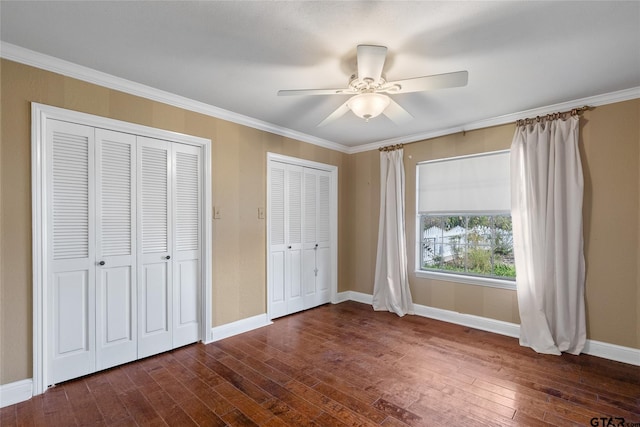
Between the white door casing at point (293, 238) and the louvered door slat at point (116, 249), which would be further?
the white door casing at point (293, 238)

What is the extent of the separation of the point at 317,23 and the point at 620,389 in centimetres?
350

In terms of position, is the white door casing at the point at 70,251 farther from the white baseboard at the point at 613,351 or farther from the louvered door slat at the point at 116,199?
the white baseboard at the point at 613,351

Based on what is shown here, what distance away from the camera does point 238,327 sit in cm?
343

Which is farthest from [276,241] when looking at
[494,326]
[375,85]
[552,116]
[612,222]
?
[612,222]

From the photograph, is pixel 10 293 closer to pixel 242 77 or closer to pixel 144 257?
pixel 144 257

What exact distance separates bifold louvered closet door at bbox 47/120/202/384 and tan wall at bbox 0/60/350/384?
15 centimetres

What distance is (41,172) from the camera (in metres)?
2.24

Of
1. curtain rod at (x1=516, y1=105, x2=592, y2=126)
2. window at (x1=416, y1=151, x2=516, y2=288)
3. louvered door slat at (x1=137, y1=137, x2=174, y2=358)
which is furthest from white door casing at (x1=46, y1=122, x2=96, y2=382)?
curtain rod at (x1=516, y1=105, x2=592, y2=126)

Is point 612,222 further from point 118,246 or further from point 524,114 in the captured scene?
point 118,246

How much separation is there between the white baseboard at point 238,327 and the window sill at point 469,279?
86.7 inches

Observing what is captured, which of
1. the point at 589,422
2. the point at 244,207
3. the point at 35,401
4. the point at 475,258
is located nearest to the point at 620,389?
the point at 589,422

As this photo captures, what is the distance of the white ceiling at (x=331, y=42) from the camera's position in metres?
1.70

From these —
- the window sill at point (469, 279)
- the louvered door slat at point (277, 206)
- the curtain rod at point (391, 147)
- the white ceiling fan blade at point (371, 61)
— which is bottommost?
the window sill at point (469, 279)

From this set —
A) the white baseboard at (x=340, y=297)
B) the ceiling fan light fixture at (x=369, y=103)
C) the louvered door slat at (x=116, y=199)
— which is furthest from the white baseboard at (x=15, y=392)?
the white baseboard at (x=340, y=297)
